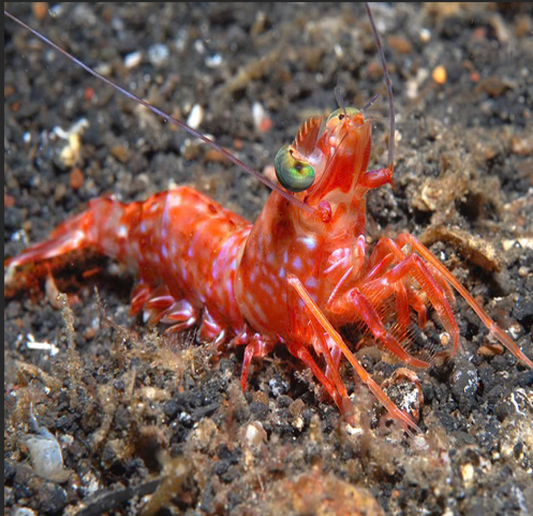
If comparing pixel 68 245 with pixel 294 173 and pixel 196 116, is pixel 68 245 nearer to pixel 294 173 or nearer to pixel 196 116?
pixel 196 116

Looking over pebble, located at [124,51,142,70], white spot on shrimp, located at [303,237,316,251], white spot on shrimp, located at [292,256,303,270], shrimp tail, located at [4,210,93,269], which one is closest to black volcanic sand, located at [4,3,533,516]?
pebble, located at [124,51,142,70]

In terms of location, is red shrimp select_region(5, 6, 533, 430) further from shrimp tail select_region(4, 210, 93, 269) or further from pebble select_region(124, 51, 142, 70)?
pebble select_region(124, 51, 142, 70)

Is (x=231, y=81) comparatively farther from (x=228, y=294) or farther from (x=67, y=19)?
(x=228, y=294)

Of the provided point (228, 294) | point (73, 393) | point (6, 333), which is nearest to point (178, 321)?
point (228, 294)

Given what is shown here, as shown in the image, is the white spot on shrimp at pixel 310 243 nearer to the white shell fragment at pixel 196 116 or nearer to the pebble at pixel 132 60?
the white shell fragment at pixel 196 116

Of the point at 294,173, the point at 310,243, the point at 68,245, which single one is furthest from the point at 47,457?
the point at 68,245

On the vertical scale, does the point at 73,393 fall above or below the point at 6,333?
above
